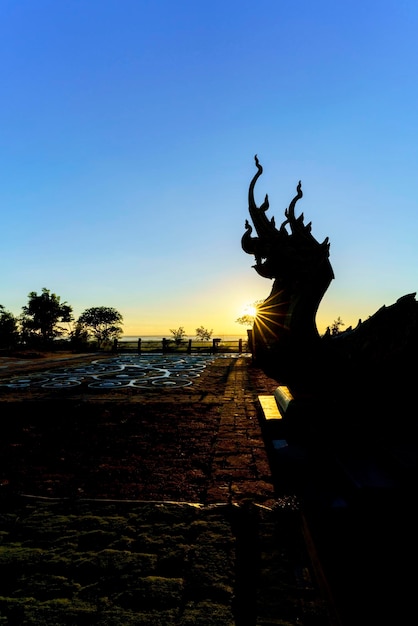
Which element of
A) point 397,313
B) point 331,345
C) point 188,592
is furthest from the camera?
point 331,345

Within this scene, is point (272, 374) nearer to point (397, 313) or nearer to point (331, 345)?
point (331, 345)

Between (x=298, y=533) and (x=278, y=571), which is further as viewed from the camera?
(x=298, y=533)

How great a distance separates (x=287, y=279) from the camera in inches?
118

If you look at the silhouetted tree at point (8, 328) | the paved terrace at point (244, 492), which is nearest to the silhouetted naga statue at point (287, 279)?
the paved terrace at point (244, 492)

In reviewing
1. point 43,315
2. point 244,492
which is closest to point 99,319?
point 43,315

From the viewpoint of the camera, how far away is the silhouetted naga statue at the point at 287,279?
8.67 ft

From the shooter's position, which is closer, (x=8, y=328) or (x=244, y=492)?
(x=244, y=492)

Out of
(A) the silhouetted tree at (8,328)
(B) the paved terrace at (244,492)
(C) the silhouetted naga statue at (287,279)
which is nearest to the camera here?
(B) the paved terrace at (244,492)

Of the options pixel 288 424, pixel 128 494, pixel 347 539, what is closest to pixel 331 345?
pixel 288 424

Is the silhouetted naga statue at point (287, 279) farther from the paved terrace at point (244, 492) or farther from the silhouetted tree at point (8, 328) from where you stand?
the silhouetted tree at point (8, 328)

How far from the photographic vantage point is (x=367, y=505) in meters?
1.86

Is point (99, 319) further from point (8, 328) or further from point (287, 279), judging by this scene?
point (287, 279)

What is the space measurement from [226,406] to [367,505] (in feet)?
16.4

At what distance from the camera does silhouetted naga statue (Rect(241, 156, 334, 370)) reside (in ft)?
8.67
